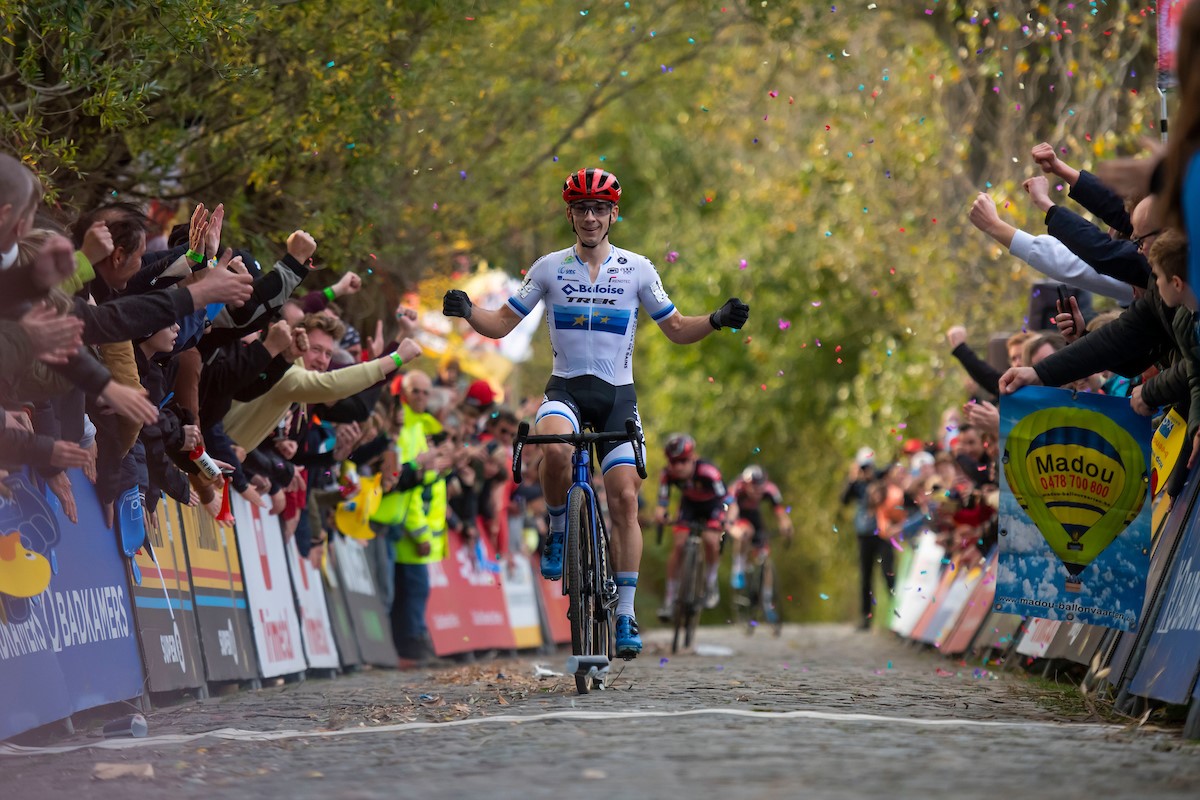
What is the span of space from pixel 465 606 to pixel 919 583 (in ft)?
20.4

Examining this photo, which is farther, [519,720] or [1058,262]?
[1058,262]

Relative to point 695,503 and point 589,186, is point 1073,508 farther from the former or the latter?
point 695,503

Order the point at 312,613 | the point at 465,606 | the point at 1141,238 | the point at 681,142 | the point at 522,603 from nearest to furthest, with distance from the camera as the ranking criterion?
1. the point at 1141,238
2. the point at 312,613
3. the point at 465,606
4. the point at 522,603
5. the point at 681,142

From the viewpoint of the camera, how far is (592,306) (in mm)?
10195

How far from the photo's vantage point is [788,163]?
35.7 m

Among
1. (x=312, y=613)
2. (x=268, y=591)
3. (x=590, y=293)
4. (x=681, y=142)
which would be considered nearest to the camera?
(x=590, y=293)

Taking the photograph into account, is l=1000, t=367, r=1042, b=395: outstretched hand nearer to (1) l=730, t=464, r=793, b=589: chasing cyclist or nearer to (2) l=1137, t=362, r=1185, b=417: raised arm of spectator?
(2) l=1137, t=362, r=1185, b=417: raised arm of spectator

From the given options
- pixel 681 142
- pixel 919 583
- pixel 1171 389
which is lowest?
pixel 919 583

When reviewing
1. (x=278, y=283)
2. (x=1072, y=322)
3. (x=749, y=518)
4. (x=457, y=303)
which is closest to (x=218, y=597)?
(x=278, y=283)

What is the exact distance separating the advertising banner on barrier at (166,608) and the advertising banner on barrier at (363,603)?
14.0 ft

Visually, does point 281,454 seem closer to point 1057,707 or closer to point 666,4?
point 1057,707

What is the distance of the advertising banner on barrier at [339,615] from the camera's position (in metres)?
14.4

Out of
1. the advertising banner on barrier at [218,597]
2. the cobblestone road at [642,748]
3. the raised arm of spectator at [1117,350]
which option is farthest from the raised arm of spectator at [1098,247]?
the advertising banner on barrier at [218,597]

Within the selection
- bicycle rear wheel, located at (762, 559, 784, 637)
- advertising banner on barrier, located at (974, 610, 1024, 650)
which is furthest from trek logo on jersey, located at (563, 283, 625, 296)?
bicycle rear wheel, located at (762, 559, 784, 637)
